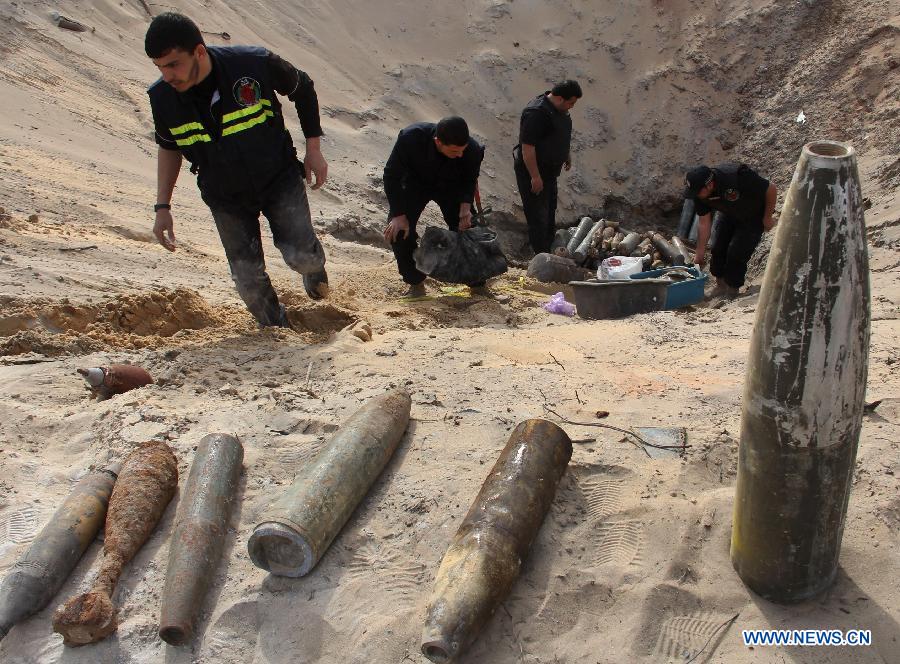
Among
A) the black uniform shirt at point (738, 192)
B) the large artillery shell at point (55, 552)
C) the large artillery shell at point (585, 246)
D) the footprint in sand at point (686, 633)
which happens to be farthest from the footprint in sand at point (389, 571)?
the large artillery shell at point (585, 246)

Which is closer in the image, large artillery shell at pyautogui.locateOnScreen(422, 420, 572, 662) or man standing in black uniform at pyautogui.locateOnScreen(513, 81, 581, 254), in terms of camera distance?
large artillery shell at pyautogui.locateOnScreen(422, 420, 572, 662)

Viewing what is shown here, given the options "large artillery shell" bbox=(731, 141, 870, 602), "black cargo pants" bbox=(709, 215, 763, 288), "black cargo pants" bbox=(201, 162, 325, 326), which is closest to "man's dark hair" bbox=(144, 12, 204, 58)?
"black cargo pants" bbox=(201, 162, 325, 326)

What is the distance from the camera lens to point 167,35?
3.91 meters

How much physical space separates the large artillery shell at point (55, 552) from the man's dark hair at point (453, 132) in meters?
3.52

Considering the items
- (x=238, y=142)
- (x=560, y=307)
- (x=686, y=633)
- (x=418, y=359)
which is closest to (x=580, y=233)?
(x=560, y=307)

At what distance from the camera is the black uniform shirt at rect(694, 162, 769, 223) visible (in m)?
6.55

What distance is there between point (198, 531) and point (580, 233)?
7.12 m

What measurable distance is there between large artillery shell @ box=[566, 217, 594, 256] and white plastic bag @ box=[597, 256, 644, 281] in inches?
66.7

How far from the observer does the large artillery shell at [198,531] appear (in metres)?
2.59

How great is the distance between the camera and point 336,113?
10422 millimetres

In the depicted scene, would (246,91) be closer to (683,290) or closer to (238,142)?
(238,142)

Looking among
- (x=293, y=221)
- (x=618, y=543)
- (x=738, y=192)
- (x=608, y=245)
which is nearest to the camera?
(x=618, y=543)

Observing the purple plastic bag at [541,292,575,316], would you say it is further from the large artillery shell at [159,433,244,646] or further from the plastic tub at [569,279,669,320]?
the large artillery shell at [159,433,244,646]

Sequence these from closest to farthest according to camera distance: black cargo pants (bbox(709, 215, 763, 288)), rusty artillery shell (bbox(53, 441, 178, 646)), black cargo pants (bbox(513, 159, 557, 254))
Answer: rusty artillery shell (bbox(53, 441, 178, 646)), black cargo pants (bbox(709, 215, 763, 288)), black cargo pants (bbox(513, 159, 557, 254))
